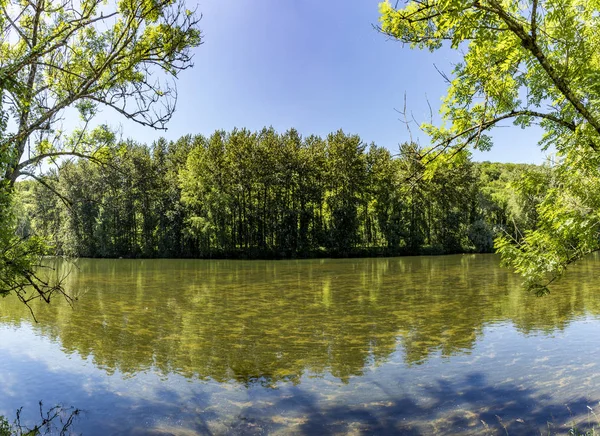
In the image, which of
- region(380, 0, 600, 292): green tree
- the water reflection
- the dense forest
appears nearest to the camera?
region(380, 0, 600, 292): green tree

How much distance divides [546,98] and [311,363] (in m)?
8.49

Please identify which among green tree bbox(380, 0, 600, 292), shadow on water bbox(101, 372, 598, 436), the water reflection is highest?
green tree bbox(380, 0, 600, 292)

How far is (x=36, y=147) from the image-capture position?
10242 mm

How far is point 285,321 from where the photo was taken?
56.7 ft

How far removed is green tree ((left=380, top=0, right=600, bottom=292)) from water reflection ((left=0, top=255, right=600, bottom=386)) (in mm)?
5084

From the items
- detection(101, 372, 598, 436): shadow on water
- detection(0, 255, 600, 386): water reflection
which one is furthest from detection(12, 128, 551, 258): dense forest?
detection(101, 372, 598, 436): shadow on water

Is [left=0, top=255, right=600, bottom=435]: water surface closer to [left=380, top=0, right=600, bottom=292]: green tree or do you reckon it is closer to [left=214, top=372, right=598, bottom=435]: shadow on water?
[left=214, top=372, right=598, bottom=435]: shadow on water

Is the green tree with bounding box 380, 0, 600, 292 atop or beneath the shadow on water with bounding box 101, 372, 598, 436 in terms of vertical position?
atop

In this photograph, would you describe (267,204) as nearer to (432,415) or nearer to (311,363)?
(311,363)

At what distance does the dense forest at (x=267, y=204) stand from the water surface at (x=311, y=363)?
38.4 m

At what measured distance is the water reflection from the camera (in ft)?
40.1

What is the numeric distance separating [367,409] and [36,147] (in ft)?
30.8

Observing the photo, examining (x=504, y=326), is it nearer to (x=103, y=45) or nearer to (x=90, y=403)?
(x=90, y=403)

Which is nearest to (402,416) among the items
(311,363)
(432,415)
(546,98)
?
(432,415)
